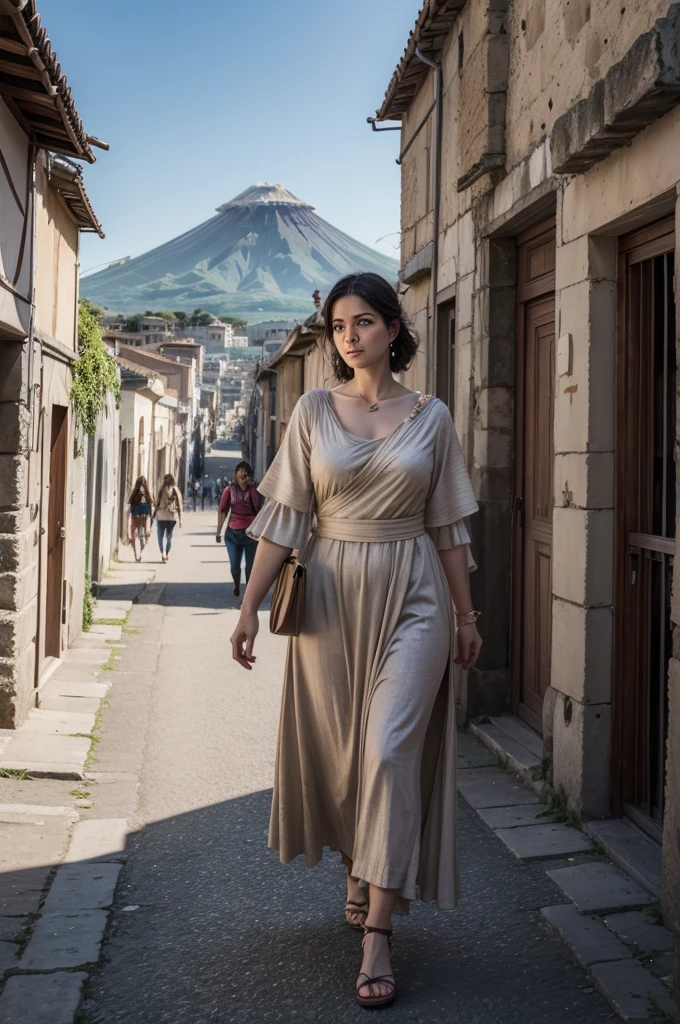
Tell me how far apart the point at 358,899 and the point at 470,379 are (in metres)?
4.03

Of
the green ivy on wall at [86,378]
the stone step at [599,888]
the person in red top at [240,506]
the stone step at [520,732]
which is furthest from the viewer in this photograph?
the person in red top at [240,506]

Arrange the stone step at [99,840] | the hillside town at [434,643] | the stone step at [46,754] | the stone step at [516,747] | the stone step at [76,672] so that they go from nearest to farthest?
1. the hillside town at [434,643]
2. the stone step at [99,840]
3. the stone step at [516,747]
4. the stone step at [46,754]
5. the stone step at [76,672]

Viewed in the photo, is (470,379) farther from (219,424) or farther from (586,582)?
(219,424)

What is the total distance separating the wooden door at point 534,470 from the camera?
20.2 feet

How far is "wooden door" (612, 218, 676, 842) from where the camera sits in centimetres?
455

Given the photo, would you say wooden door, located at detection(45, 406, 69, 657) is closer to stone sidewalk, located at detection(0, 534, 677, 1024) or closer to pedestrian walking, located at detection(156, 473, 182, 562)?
stone sidewalk, located at detection(0, 534, 677, 1024)

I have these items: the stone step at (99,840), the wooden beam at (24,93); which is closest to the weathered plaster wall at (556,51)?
the wooden beam at (24,93)

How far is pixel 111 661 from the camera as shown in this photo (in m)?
9.38

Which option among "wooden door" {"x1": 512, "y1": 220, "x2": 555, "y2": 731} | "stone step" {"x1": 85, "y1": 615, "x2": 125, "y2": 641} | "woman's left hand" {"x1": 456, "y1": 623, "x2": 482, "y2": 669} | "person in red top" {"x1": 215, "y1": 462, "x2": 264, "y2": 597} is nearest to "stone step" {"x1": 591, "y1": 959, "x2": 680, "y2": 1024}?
"woman's left hand" {"x1": 456, "y1": 623, "x2": 482, "y2": 669}

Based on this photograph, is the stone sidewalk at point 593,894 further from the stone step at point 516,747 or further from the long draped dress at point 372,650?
the long draped dress at point 372,650

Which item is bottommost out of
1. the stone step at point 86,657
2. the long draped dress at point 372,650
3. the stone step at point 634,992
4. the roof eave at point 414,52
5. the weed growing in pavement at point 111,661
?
the stone step at point 634,992

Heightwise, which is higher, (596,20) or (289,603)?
(596,20)

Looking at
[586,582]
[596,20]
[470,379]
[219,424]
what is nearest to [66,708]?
[470,379]

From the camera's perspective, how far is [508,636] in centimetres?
685
